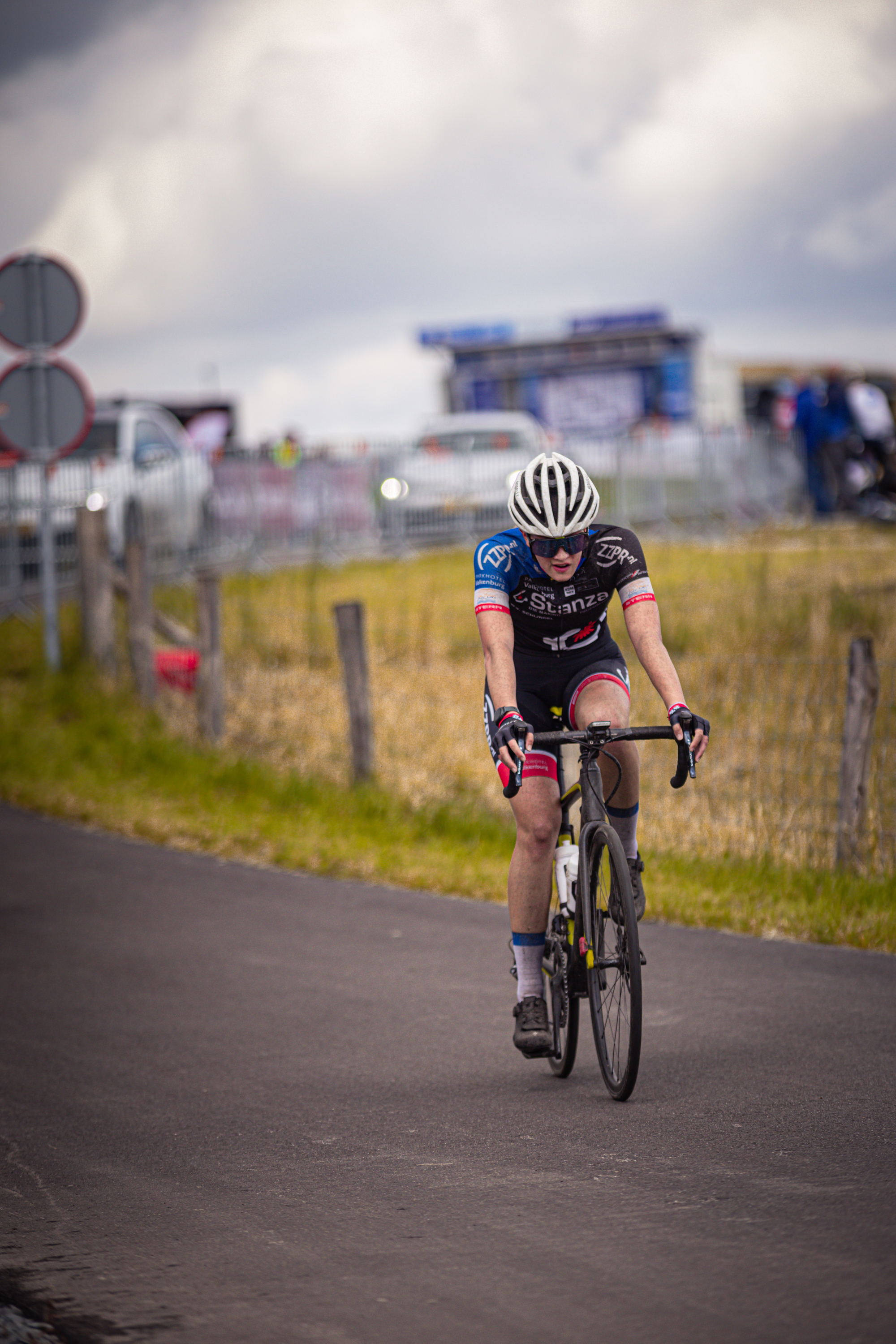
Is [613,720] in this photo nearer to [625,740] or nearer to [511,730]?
[625,740]

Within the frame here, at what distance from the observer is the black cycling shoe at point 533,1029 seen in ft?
17.5

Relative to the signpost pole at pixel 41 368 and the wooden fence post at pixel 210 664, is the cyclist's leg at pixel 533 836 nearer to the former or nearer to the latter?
the wooden fence post at pixel 210 664

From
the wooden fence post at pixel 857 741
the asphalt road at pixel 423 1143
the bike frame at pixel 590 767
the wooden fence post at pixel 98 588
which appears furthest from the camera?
the wooden fence post at pixel 98 588

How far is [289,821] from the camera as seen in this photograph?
33.9 feet

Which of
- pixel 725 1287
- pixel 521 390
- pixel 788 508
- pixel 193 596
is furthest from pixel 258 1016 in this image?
pixel 521 390

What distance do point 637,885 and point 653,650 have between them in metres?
0.78

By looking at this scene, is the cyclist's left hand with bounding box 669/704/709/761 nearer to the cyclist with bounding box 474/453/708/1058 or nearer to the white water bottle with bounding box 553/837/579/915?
the cyclist with bounding box 474/453/708/1058

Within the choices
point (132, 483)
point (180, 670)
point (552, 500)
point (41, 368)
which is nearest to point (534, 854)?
point (552, 500)

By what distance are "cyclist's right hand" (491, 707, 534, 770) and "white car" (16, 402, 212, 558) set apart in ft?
44.1

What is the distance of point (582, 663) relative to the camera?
217 inches

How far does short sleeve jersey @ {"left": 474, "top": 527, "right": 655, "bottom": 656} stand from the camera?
5.30m

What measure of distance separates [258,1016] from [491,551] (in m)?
2.30

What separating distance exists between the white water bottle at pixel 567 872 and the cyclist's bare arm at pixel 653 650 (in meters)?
0.65

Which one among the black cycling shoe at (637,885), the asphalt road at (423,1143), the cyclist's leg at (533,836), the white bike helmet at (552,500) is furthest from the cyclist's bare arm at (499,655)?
the asphalt road at (423,1143)
